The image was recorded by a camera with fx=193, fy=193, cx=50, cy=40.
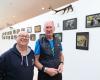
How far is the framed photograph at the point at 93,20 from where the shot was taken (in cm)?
307

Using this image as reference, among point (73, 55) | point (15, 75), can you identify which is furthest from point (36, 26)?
point (15, 75)

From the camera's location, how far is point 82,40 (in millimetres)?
3479

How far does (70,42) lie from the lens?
3.88 m

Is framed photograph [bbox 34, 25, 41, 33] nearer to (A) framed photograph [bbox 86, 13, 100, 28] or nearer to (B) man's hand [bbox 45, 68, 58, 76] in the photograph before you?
(A) framed photograph [bbox 86, 13, 100, 28]

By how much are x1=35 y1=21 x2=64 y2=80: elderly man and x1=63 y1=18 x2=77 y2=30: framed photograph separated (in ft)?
5.04

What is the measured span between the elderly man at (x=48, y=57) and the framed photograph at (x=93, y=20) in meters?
1.12

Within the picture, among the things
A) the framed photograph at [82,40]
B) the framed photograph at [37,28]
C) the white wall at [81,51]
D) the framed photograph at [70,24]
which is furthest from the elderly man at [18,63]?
the framed photograph at [37,28]

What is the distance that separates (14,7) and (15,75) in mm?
8119

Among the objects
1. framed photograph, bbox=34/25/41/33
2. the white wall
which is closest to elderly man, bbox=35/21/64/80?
the white wall

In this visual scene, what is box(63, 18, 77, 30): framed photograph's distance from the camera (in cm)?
371

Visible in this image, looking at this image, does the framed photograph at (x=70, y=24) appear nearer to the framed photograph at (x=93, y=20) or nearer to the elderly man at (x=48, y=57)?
the framed photograph at (x=93, y=20)

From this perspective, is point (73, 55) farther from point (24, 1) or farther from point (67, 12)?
point (24, 1)

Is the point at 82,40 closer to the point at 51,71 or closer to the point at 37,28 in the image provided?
the point at 51,71

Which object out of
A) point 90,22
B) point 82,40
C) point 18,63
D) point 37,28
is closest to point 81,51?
point 82,40
